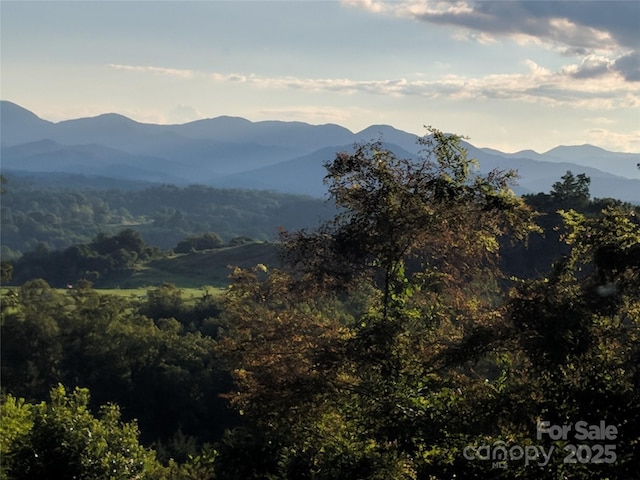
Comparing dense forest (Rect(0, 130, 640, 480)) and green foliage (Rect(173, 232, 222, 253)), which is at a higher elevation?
dense forest (Rect(0, 130, 640, 480))

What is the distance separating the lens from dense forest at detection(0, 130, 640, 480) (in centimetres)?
729

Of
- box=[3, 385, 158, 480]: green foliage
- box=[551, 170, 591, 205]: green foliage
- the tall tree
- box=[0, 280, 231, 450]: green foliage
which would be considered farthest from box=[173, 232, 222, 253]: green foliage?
the tall tree

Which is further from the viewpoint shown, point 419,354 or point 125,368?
point 125,368

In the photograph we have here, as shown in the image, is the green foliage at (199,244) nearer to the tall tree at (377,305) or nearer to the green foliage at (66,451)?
the green foliage at (66,451)

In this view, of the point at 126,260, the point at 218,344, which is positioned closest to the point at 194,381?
the point at 218,344

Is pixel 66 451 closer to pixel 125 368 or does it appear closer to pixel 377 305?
pixel 377 305

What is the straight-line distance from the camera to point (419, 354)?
962 cm

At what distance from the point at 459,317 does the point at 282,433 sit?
11.0 feet

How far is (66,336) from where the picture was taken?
47.0 m

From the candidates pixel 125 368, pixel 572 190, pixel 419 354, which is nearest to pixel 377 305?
pixel 419 354

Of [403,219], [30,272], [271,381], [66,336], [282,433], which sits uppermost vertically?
[403,219]

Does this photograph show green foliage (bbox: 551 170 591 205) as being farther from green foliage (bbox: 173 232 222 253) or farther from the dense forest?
green foliage (bbox: 173 232 222 253)

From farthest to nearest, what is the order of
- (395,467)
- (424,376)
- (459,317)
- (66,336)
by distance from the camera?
(66,336) → (459,317) → (424,376) → (395,467)

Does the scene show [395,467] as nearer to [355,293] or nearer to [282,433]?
[282,433]
